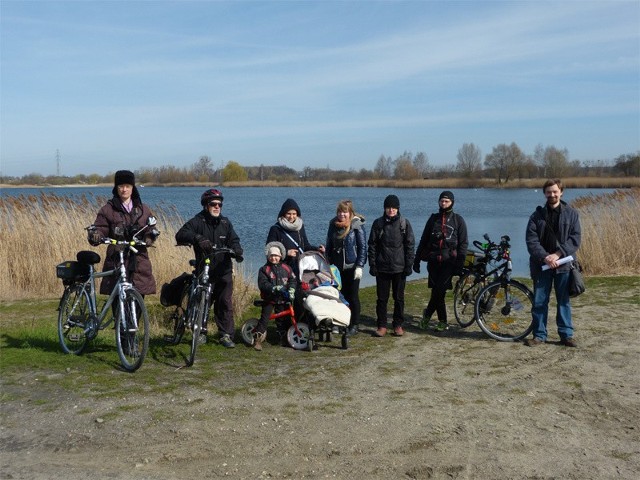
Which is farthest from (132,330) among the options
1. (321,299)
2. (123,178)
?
(321,299)

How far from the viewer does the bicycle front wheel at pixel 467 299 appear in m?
8.46

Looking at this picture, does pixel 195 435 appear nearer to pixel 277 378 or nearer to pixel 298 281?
pixel 277 378

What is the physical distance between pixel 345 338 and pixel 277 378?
1.42 meters

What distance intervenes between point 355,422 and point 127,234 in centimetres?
306

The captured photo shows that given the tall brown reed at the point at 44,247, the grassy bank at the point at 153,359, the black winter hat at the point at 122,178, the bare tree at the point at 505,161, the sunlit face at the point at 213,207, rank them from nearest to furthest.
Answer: the grassy bank at the point at 153,359, the black winter hat at the point at 122,178, the sunlit face at the point at 213,207, the tall brown reed at the point at 44,247, the bare tree at the point at 505,161

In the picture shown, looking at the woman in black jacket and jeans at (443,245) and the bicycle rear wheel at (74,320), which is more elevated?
the woman in black jacket and jeans at (443,245)

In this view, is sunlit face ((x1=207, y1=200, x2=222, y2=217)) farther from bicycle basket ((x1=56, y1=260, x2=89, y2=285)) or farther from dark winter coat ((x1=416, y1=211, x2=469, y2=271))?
dark winter coat ((x1=416, y1=211, x2=469, y2=271))

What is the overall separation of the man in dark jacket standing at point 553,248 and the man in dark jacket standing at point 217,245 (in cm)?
325

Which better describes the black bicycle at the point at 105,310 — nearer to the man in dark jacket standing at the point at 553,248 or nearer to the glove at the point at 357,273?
the glove at the point at 357,273

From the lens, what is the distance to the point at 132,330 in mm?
6195

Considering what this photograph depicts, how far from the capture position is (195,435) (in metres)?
4.80

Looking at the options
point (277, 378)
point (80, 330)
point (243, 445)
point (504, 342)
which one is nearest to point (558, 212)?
point (504, 342)

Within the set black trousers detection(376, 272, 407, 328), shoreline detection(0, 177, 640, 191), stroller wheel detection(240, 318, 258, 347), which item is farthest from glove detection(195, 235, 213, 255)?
shoreline detection(0, 177, 640, 191)

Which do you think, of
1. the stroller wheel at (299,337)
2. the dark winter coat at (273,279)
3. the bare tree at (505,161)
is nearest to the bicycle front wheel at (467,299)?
the stroller wheel at (299,337)
